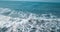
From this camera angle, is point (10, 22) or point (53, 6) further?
point (53, 6)

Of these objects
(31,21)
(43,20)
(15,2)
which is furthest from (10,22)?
(15,2)

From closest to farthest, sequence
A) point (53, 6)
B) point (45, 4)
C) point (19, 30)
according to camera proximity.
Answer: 1. point (19, 30)
2. point (53, 6)
3. point (45, 4)

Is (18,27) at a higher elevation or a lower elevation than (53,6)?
lower

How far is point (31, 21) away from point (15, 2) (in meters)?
1.15

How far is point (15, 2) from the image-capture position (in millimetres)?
2598

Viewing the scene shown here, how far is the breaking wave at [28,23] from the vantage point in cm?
146

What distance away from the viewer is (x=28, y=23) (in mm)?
1585

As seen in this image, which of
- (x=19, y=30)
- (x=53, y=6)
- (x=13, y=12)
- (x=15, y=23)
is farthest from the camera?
(x=53, y=6)

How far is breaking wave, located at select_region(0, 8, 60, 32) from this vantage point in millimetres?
1463

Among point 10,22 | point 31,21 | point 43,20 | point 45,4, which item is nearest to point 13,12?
point 10,22

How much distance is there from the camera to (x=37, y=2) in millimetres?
2484

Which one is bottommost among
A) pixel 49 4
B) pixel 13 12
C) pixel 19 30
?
pixel 19 30

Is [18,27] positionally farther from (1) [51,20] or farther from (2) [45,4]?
(2) [45,4]

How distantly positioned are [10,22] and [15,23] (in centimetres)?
9
